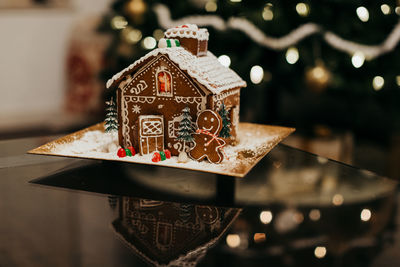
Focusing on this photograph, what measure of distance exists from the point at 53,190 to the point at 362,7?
5.45 ft

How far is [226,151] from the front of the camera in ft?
4.97

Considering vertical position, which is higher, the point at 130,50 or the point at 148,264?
the point at 130,50

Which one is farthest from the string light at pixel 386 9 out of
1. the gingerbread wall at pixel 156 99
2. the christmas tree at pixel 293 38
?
the gingerbread wall at pixel 156 99

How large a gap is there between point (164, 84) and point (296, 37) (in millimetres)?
1057

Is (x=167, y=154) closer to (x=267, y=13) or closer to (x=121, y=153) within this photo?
(x=121, y=153)

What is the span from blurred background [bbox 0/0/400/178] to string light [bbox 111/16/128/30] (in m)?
0.01

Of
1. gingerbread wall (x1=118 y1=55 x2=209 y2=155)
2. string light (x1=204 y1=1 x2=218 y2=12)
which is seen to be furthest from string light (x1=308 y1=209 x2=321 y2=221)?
string light (x1=204 y1=1 x2=218 y2=12)

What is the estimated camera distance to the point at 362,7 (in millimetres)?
2188

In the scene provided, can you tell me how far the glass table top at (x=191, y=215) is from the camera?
3.09 ft

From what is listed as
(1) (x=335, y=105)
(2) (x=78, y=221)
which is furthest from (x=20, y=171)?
(1) (x=335, y=105)

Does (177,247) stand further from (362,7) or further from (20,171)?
(362,7)

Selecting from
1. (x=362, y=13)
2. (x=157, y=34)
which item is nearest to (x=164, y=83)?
(x=362, y=13)

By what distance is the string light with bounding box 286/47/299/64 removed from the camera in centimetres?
238

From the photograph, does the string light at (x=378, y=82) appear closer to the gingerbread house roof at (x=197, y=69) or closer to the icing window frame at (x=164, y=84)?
the gingerbread house roof at (x=197, y=69)
